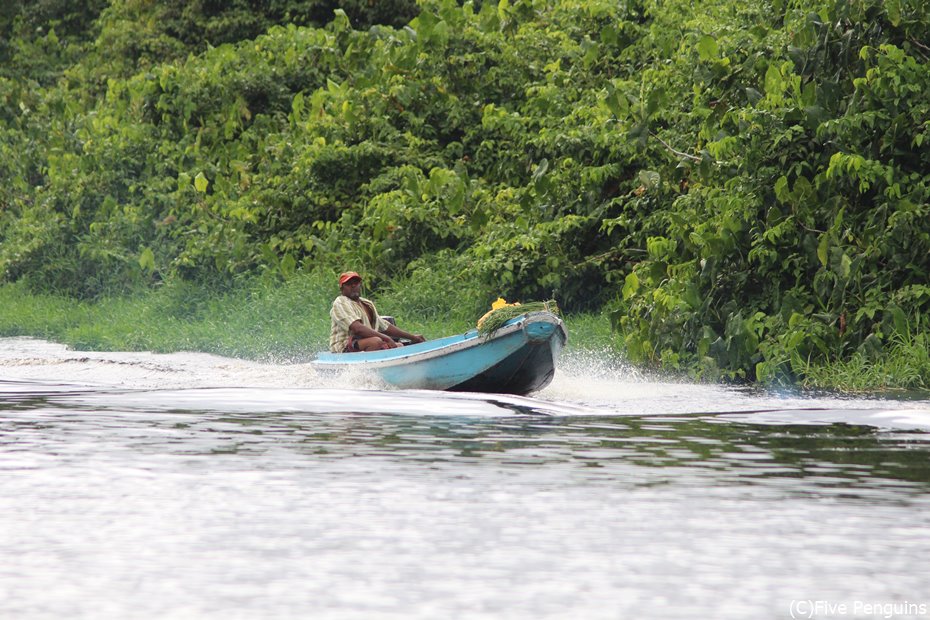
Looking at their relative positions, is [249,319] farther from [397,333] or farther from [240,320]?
[397,333]

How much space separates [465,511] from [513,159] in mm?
16010

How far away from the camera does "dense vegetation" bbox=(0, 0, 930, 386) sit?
16250 mm

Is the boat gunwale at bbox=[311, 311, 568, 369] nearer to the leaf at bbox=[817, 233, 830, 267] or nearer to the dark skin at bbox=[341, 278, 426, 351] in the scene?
the dark skin at bbox=[341, 278, 426, 351]

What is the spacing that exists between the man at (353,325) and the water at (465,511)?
2.11 m

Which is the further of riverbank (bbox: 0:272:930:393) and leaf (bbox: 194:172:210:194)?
leaf (bbox: 194:172:210:194)

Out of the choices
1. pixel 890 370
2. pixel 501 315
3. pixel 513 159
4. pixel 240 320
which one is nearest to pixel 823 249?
pixel 890 370

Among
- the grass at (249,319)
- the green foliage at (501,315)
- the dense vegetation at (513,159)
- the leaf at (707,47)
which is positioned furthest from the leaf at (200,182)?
the green foliage at (501,315)

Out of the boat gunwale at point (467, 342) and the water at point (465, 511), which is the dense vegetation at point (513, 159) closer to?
the boat gunwale at point (467, 342)

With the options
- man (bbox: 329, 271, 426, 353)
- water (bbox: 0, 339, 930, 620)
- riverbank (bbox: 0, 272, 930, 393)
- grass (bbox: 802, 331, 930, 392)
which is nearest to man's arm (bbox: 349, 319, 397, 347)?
man (bbox: 329, 271, 426, 353)

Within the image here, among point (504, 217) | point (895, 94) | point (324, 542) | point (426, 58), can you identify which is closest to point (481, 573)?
point (324, 542)

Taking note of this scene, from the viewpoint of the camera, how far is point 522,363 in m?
15.3

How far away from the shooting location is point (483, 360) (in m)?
15.3

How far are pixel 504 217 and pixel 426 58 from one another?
352cm

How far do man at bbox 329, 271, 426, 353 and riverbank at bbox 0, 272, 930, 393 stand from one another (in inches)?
138
